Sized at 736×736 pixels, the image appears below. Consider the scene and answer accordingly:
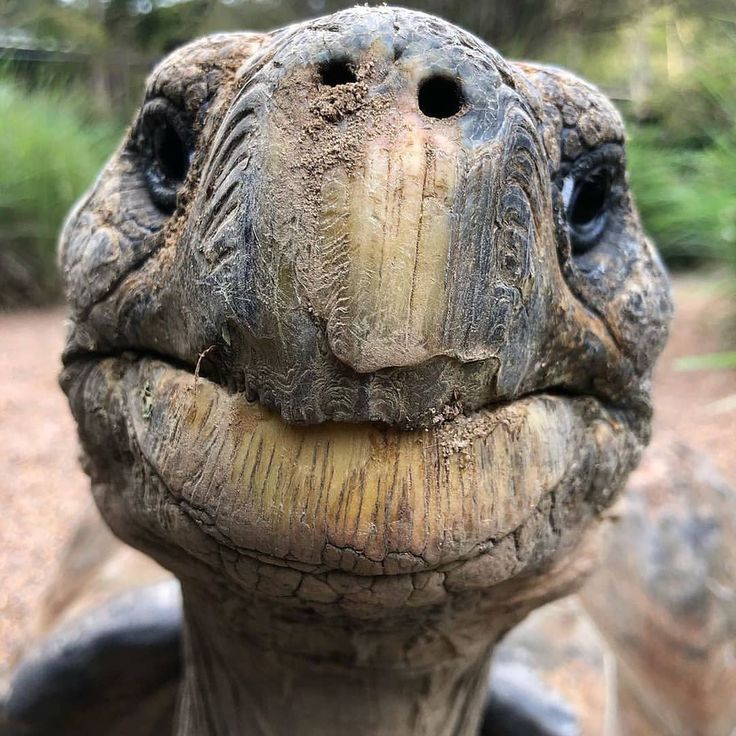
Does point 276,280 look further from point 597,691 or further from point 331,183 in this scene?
point 597,691

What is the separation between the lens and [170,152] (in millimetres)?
783

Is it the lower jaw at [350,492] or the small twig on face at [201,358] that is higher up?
the small twig on face at [201,358]

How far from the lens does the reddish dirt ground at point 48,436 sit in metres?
3.11

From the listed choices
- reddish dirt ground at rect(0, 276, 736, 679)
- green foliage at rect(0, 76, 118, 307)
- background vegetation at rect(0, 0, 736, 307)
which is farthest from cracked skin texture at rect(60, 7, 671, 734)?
green foliage at rect(0, 76, 118, 307)

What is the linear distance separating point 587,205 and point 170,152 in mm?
398

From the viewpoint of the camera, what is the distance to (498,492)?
620mm

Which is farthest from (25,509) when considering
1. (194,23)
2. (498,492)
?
(194,23)

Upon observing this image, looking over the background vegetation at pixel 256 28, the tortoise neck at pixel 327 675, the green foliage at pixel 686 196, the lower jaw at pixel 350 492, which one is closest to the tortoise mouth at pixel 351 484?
the lower jaw at pixel 350 492

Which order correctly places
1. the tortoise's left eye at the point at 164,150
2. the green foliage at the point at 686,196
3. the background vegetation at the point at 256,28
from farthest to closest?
the background vegetation at the point at 256,28, the green foliage at the point at 686,196, the tortoise's left eye at the point at 164,150

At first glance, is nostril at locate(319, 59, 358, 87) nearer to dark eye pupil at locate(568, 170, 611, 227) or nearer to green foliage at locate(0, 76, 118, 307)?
dark eye pupil at locate(568, 170, 611, 227)

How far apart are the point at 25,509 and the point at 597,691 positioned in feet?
9.20

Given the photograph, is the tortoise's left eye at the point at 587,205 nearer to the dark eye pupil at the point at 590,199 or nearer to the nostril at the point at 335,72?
the dark eye pupil at the point at 590,199

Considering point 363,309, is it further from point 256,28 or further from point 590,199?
point 256,28

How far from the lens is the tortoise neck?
2.51ft
